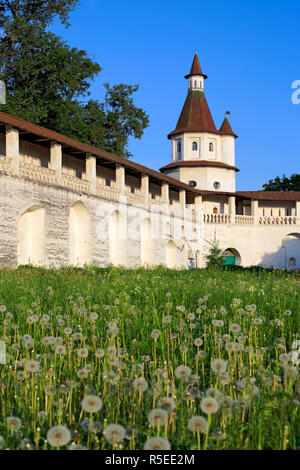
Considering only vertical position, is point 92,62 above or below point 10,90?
above

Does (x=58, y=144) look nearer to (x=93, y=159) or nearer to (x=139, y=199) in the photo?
(x=93, y=159)

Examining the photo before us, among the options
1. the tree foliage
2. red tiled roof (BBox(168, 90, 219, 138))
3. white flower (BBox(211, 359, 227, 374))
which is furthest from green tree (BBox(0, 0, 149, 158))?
white flower (BBox(211, 359, 227, 374))

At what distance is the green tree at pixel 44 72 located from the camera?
32375 millimetres

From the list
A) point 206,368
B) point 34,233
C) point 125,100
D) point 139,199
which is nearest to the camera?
point 206,368

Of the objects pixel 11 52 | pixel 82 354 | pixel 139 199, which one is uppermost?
pixel 11 52

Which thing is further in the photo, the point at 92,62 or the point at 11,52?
the point at 92,62

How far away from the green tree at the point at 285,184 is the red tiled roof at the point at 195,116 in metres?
16.3

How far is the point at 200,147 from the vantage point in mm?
49312

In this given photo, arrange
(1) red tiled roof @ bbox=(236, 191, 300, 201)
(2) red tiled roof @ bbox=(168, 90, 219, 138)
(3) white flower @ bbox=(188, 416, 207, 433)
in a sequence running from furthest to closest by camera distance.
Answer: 1. (2) red tiled roof @ bbox=(168, 90, 219, 138)
2. (1) red tiled roof @ bbox=(236, 191, 300, 201)
3. (3) white flower @ bbox=(188, 416, 207, 433)

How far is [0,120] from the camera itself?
66.8ft

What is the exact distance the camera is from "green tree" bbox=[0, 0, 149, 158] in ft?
106

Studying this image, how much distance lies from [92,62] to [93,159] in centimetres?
1150

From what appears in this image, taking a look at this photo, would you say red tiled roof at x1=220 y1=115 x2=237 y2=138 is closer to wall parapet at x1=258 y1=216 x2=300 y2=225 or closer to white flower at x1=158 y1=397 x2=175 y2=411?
wall parapet at x1=258 y1=216 x2=300 y2=225

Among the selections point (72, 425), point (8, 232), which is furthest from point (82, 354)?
point (8, 232)
